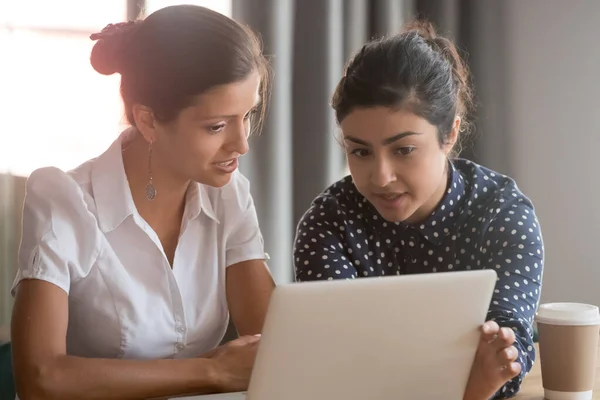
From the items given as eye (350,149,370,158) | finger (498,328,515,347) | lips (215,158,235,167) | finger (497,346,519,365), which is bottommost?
finger (497,346,519,365)

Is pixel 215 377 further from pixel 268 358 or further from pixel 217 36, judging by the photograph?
pixel 217 36

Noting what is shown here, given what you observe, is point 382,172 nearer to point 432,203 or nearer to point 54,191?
point 432,203

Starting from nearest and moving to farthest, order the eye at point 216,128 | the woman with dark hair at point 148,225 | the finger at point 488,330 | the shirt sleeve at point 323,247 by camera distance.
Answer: the finger at point 488,330 < the woman with dark hair at point 148,225 < the eye at point 216,128 < the shirt sleeve at point 323,247

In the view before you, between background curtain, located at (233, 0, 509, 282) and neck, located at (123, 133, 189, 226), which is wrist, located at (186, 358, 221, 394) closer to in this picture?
neck, located at (123, 133, 189, 226)

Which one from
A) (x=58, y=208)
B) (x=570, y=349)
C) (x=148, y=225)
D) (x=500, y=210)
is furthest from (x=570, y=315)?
(x=58, y=208)

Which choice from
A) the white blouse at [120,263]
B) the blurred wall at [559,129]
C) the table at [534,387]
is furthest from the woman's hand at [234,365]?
the blurred wall at [559,129]

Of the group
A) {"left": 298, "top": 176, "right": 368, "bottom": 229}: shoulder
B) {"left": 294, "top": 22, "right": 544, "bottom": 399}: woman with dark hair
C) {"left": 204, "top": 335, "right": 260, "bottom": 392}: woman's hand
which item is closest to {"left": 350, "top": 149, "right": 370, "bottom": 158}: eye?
{"left": 294, "top": 22, "right": 544, "bottom": 399}: woman with dark hair

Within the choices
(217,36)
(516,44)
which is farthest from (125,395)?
(516,44)

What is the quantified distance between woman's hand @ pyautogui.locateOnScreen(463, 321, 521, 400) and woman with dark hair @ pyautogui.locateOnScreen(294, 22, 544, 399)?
137mm

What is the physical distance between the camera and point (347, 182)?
5.32 ft

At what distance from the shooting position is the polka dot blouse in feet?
4.79

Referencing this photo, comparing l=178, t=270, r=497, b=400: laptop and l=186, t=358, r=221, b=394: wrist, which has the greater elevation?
l=178, t=270, r=497, b=400: laptop

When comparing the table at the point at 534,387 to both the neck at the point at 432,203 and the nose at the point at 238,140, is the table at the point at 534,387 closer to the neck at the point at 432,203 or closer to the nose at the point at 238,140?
the neck at the point at 432,203

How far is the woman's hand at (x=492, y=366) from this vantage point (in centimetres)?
108
